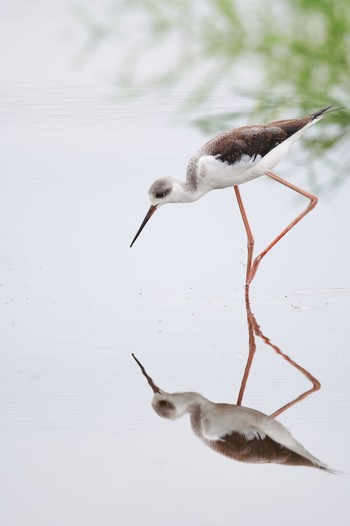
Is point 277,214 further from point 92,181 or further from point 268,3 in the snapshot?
point 268,3

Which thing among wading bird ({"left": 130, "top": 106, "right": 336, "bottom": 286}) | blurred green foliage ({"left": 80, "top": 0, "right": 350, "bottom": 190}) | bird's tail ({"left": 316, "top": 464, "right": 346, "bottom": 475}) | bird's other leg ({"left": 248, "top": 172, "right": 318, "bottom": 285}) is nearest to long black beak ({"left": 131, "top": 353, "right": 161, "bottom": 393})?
bird's tail ({"left": 316, "top": 464, "right": 346, "bottom": 475})

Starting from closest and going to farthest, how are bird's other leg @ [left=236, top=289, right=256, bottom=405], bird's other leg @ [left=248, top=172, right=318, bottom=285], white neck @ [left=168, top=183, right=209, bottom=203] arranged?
bird's other leg @ [left=236, top=289, right=256, bottom=405] → bird's other leg @ [left=248, top=172, right=318, bottom=285] → white neck @ [left=168, top=183, right=209, bottom=203]

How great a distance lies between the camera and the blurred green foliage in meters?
9.72

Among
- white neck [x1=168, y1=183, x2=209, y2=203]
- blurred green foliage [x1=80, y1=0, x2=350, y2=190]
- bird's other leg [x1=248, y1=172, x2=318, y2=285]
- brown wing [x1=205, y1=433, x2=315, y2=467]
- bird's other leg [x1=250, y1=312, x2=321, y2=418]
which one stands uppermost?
blurred green foliage [x1=80, y1=0, x2=350, y2=190]

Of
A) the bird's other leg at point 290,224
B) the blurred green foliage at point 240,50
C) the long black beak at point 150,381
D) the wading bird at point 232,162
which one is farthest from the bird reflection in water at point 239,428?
the blurred green foliage at point 240,50

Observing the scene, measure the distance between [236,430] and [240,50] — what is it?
7.17 metres

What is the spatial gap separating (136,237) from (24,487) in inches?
113

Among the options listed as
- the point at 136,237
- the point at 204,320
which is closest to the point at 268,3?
the point at 136,237

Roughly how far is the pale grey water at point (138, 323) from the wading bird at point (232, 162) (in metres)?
0.29

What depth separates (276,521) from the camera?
145 inches

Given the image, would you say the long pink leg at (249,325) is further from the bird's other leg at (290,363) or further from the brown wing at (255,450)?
the brown wing at (255,450)

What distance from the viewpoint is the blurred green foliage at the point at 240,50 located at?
383 inches

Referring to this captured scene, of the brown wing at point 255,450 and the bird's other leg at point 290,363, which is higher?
the bird's other leg at point 290,363

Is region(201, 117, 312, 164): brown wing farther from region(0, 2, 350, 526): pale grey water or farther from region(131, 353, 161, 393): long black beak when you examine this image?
region(131, 353, 161, 393): long black beak
